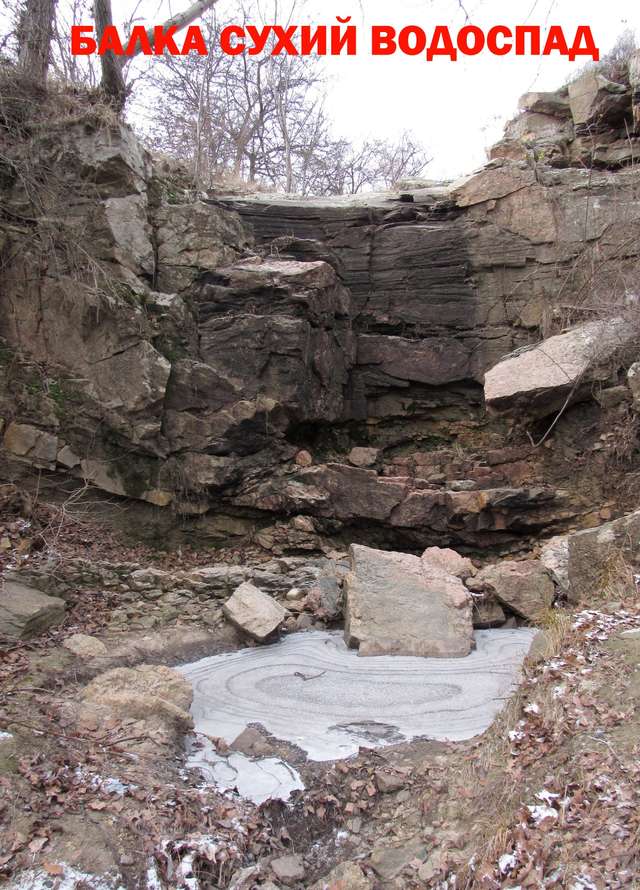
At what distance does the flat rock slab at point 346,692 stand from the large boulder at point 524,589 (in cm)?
23

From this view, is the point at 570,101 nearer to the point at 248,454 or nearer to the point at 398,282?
the point at 398,282

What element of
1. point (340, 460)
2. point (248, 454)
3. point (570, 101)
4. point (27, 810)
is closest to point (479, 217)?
point (570, 101)

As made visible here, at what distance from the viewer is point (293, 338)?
8.34 meters

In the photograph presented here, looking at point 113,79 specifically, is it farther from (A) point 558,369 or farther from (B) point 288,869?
(B) point 288,869

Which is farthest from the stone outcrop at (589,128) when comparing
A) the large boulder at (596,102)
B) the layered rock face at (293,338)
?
the layered rock face at (293,338)

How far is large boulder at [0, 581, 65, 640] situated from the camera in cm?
553

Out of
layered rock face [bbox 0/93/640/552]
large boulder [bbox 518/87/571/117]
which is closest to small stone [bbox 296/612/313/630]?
layered rock face [bbox 0/93/640/552]

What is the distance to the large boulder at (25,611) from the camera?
5.53 metres

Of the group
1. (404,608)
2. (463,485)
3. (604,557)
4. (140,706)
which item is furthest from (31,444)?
(604,557)

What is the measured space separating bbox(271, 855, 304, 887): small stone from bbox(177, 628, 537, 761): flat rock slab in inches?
34.2

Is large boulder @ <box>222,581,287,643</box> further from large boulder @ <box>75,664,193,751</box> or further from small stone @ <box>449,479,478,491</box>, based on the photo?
small stone @ <box>449,479,478,491</box>

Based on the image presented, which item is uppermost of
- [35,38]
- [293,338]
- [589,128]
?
[35,38]

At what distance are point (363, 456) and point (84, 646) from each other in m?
4.64

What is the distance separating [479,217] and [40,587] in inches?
307
